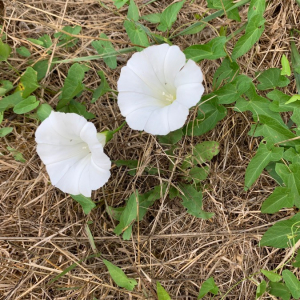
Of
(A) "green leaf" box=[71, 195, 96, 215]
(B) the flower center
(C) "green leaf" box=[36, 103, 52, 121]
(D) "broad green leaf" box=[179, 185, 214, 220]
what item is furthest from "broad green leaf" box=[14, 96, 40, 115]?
(D) "broad green leaf" box=[179, 185, 214, 220]

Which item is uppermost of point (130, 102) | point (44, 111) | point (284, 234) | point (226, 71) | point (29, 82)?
point (226, 71)

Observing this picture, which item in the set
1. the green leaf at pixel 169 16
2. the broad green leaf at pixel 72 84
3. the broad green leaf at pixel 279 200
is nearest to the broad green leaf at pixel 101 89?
the broad green leaf at pixel 72 84

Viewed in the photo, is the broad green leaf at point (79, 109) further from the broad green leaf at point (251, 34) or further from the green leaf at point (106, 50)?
the broad green leaf at point (251, 34)

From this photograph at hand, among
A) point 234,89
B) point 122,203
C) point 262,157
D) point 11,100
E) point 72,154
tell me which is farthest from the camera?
point 122,203

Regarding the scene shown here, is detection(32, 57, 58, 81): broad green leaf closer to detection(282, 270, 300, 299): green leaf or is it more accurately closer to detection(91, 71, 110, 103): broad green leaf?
detection(91, 71, 110, 103): broad green leaf

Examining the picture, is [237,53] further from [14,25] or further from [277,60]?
[14,25]

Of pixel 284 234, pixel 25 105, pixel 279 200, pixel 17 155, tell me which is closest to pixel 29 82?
pixel 25 105

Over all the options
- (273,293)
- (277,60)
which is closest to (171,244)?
(273,293)

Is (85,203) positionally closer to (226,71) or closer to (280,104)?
(226,71)
